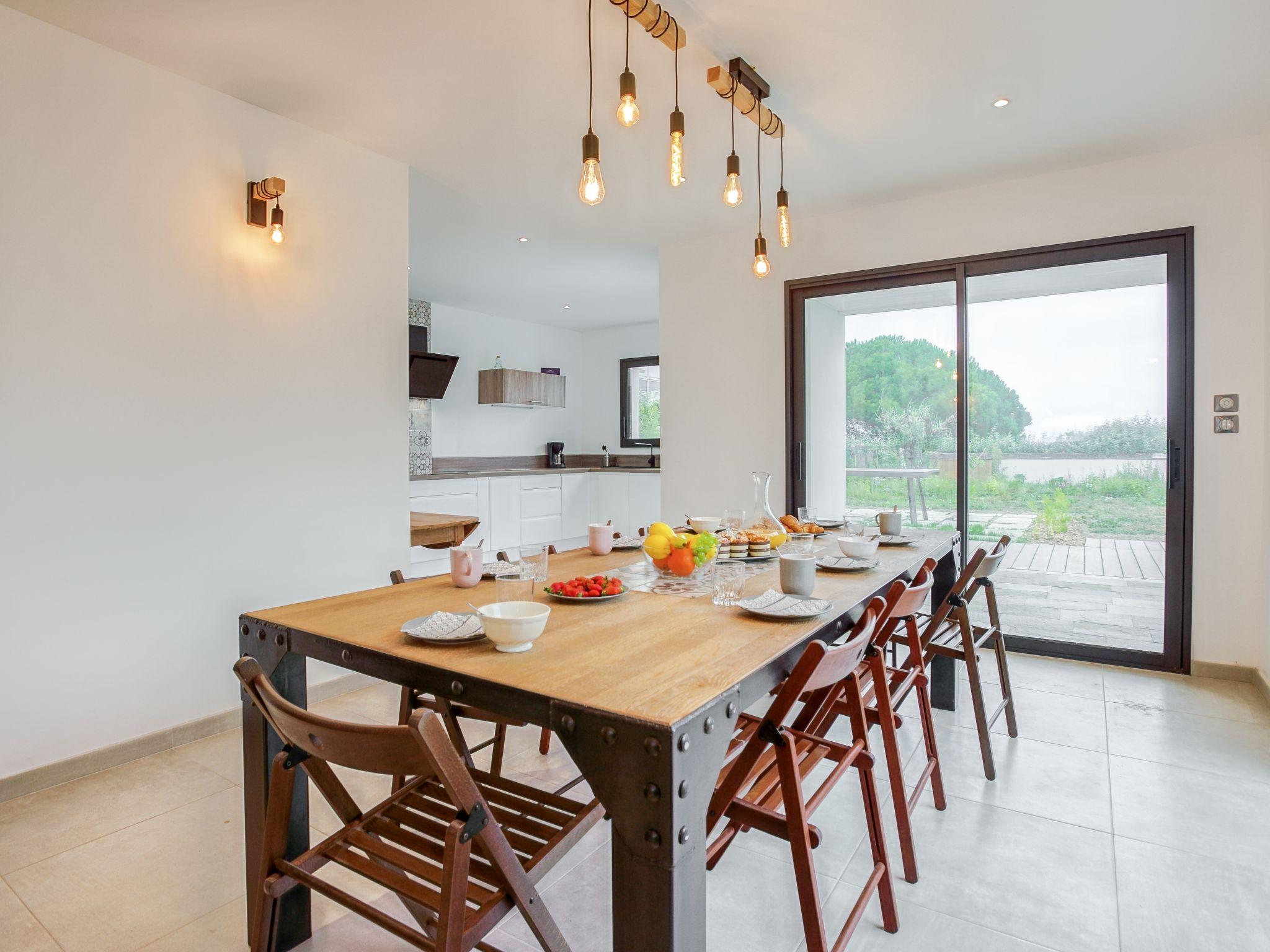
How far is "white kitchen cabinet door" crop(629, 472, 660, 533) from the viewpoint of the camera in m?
7.01

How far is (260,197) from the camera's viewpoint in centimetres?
281

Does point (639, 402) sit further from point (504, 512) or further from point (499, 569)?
point (499, 569)

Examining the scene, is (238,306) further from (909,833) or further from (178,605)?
(909,833)

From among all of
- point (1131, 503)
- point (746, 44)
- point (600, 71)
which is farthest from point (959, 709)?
point (600, 71)

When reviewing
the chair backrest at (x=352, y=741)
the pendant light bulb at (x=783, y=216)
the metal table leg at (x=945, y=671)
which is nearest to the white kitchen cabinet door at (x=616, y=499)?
the metal table leg at (x=945, y=671)

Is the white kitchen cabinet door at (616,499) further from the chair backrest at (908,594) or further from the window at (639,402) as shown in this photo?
the chair backrest at (908,594)

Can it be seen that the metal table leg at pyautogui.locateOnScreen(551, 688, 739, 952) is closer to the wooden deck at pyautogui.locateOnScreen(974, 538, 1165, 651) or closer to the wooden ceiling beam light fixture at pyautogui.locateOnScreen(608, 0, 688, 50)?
the wooden ceiling beam light fixture at pyautogui.locateOnScreen(608, 0, 688, 50)

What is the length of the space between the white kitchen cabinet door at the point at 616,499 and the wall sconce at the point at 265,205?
15.4ft

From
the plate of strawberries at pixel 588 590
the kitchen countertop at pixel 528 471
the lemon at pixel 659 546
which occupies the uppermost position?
the kitchen countertop at pixel 528 471

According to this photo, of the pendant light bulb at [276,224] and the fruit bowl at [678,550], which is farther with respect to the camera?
the pendant light bulb at [276,224]

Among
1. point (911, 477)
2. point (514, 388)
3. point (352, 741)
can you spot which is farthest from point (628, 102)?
point (514, 388)

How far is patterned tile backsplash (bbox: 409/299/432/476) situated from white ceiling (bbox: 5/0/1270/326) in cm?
254

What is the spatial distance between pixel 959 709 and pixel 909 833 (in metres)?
1.39

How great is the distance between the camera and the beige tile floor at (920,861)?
1579mm
